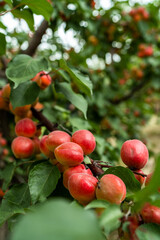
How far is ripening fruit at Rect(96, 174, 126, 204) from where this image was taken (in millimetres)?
411

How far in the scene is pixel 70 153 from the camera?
18.7 inches

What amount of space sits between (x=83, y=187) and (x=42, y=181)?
133 millimetres

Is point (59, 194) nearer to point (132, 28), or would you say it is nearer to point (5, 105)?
point (5, 105)

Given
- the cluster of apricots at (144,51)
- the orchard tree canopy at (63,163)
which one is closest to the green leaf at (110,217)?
the orchard tree canopy at (63,163)

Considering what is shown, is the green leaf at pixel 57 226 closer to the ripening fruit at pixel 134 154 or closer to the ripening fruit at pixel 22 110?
the ripening fruit at pixel 134 154

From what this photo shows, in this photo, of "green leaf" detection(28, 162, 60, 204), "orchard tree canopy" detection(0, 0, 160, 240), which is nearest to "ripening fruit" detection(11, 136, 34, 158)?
"orchard tree canopy" detection(0, 0, 160, 240)

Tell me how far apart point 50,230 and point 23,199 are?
398mm

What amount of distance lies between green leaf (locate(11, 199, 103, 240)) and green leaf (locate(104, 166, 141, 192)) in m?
0.24

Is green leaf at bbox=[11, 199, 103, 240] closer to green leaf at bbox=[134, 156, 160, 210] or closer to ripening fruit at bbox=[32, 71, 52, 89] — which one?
green leaf at bbox=[134, 156, 160, 210]

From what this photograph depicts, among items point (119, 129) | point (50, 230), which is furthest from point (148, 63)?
point (50, 230)

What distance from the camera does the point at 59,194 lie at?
55cm

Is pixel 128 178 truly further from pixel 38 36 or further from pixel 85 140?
pixel 38 36

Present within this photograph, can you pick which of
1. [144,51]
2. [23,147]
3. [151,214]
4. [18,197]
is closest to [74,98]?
[23,147]

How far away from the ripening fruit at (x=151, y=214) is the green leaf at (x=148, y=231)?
0.01 meters
